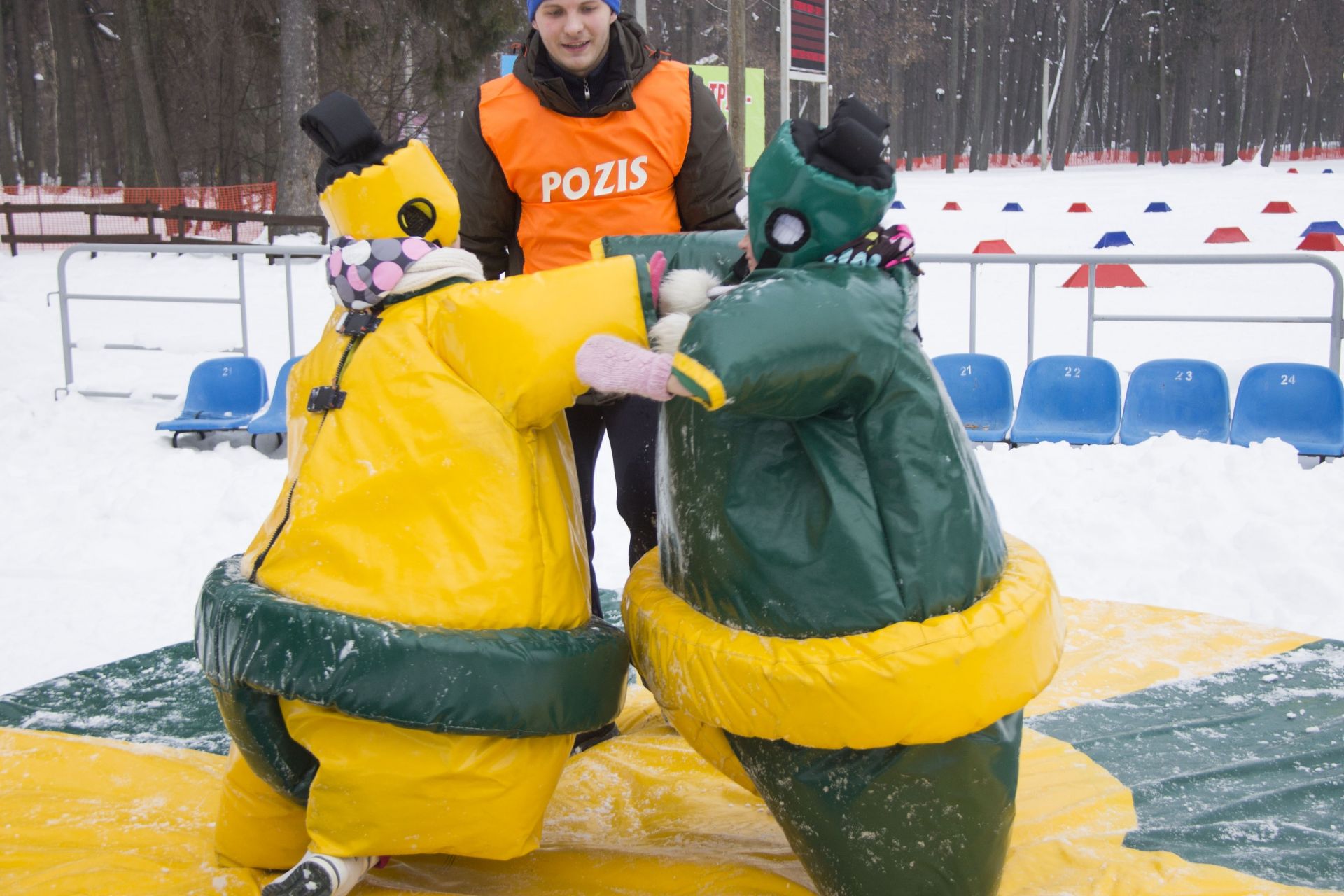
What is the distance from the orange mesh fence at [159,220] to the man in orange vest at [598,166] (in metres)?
16.9

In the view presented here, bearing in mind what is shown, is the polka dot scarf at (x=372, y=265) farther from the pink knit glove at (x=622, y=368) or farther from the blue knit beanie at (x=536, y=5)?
the blue knit beanie at (x=536, y=5)

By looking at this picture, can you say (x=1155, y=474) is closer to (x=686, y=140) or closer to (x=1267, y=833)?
(x=1267, y=833)

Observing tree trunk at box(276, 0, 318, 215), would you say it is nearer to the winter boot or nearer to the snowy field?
the snowy field

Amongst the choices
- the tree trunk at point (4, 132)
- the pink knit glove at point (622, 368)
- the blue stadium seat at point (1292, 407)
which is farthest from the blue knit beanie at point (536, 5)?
the tree trunk at point (4, 132)

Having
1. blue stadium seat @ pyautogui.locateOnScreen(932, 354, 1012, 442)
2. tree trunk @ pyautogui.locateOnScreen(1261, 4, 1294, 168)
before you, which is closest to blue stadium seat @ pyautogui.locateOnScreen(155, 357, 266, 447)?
blue stadium seat @ pyautogui.locateOnScreen(932, 354, 1012, 442)

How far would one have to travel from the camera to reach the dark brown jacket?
280 centimetres

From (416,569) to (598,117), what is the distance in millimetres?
1240

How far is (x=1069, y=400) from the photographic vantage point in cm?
665

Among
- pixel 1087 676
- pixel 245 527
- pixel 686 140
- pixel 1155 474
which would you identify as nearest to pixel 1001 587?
pixel 686 140

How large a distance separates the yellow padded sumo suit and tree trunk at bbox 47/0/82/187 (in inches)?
1106

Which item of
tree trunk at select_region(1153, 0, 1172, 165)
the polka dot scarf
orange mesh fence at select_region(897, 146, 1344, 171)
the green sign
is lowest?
the polka dot scarf

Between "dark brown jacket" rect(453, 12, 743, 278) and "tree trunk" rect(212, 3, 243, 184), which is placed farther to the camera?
"tree trunk" rect(212, 3, 243, 184)

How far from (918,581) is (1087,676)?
71.4 inches

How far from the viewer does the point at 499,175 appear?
2912mm
